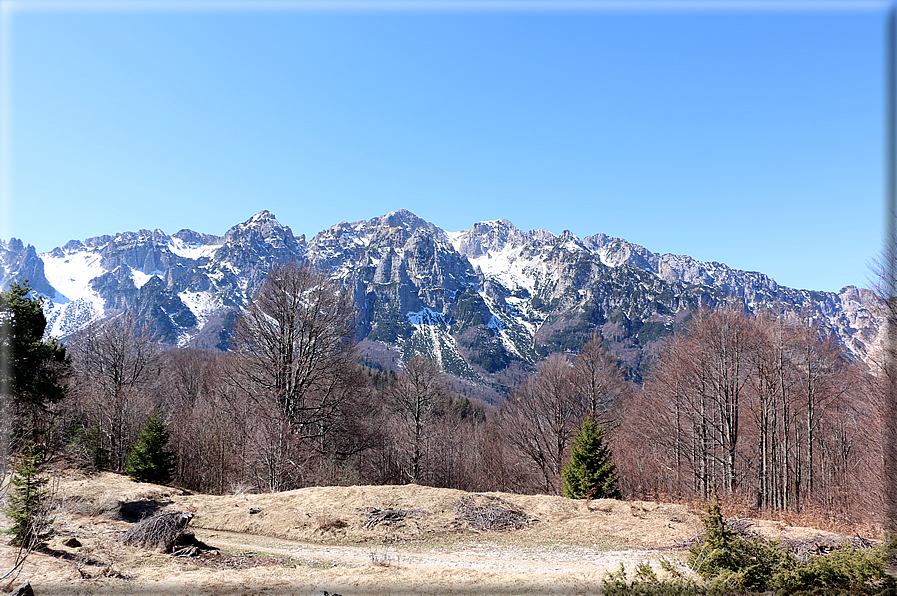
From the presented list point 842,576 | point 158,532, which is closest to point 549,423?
point 158,532

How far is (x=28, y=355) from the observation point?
920 inches

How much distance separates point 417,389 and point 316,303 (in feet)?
48.9

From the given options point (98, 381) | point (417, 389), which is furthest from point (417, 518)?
point (98, 381)

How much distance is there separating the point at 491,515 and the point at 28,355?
2434 cm

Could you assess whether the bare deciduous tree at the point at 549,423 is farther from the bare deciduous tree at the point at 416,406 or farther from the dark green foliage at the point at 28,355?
the dark green foliage at the point at 28,355

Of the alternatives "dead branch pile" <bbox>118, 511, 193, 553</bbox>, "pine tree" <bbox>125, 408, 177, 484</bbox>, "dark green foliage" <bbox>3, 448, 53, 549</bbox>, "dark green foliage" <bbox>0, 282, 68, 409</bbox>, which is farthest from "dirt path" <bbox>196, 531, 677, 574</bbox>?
"dark green foliage" <bbox>0, 282, 68, 409</bbox>

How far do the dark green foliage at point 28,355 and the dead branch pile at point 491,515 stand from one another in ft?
70.7

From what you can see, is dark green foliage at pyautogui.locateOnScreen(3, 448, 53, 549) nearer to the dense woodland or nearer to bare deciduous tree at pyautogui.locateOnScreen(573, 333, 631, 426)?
the dense woodland

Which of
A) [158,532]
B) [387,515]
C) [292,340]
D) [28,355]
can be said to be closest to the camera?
[158,532]

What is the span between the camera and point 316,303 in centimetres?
2739

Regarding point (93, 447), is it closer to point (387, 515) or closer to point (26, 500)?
point (387, 515)

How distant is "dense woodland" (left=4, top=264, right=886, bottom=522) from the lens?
25.2 m

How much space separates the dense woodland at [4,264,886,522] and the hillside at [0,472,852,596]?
217 inches

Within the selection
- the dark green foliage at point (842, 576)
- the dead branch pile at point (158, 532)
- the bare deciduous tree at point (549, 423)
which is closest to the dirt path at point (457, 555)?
the dead branch pile at point (158, 532)
